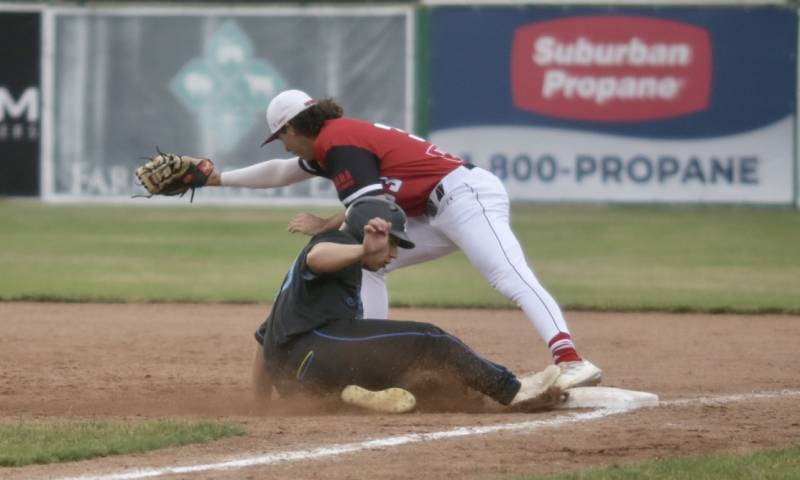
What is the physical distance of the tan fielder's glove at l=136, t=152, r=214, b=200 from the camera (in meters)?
7.30

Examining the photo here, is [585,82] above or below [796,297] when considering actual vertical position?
above

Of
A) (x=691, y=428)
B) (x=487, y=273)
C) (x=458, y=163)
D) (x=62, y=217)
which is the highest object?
(x=458, y=163)

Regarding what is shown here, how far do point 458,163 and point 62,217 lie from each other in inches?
448

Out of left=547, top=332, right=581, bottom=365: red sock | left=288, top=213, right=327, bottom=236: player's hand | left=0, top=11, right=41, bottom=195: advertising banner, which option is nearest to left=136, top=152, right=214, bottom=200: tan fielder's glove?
left=288, top=213, right=327, bottom=236: player's hand

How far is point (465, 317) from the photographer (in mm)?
10258

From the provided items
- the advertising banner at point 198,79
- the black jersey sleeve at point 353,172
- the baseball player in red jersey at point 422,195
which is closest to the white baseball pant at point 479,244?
the baseball player in red jersey at point 422,195

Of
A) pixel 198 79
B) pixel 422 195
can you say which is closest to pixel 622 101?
pixel 198 79

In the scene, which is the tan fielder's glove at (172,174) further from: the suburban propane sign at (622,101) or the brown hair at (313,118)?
the suburban propane sign at (622,101)

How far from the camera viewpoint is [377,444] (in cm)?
555

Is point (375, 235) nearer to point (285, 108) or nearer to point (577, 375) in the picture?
point (285, 108)

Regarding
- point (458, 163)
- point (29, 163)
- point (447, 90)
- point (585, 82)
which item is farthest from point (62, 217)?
point (458, 163)

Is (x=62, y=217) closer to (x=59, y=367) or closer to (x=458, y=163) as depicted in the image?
(x=59, y=367)

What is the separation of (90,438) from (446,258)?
9423 millimetres

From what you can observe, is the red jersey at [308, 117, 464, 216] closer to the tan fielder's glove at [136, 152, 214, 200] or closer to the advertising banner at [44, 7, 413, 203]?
the tan fielder's glove at [136, 152, 214, 200]
